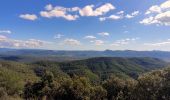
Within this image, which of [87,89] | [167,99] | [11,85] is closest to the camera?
[167,99]

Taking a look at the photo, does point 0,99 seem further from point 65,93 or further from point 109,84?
point 109,84

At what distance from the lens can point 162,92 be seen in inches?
1180

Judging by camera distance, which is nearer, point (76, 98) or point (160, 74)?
point (160, 74)

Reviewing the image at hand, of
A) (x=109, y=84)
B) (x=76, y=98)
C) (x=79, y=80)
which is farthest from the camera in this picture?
(x=109, y=84)

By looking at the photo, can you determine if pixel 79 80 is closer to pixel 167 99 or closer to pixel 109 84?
pixel 109 84

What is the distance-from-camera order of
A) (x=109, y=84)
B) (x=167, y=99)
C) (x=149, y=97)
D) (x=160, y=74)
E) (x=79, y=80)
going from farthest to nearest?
1. (x=109, y=84)
2. (x=79, y=80)
3. (x=160, y=74)
4. (x=149, y=97)
5. (x=167, y=99)

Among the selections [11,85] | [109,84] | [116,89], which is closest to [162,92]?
[116,89]

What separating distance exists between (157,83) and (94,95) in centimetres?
1568

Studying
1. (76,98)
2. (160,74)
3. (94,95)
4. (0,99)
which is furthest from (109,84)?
(0,99)

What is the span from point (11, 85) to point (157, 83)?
41.2 metres

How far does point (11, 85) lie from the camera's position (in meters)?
61.8

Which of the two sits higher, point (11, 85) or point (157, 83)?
point (157, 83)

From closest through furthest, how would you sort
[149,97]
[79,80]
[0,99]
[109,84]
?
[0,99]
[149,97]
[79,80]
[109,84]

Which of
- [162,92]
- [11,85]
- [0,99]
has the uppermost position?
[0,99]
